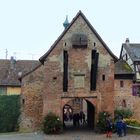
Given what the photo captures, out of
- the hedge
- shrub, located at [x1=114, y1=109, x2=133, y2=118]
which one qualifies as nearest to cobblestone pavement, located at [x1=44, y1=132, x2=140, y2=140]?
the hedge

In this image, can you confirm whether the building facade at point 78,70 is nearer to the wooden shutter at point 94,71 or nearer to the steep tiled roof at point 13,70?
Result: the wooden shutter at point 94,71

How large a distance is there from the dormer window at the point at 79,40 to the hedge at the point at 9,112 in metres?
11.8

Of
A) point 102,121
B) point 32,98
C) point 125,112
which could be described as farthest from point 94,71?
point 125,112

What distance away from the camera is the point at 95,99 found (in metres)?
43.9

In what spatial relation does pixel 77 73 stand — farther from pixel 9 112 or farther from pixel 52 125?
pixel 9 112

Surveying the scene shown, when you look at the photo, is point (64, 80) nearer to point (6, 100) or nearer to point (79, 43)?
point (79, 43)

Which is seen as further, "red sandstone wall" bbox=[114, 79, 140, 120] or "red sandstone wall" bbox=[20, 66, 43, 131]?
"red sandstone wall" bbox=[114, 79, 140, 120]

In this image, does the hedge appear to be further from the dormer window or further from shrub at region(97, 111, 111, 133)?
shrub at region(97, 111, 111, 133)

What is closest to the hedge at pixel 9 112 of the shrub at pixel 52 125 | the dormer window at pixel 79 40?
the shrub at pixel 52 125

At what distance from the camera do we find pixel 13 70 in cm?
6819

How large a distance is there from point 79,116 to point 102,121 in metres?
14.0

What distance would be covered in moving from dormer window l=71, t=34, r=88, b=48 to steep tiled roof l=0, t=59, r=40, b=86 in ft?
67.4

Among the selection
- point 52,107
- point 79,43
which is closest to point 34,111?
point 52,107

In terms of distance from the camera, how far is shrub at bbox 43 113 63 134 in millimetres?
41875
